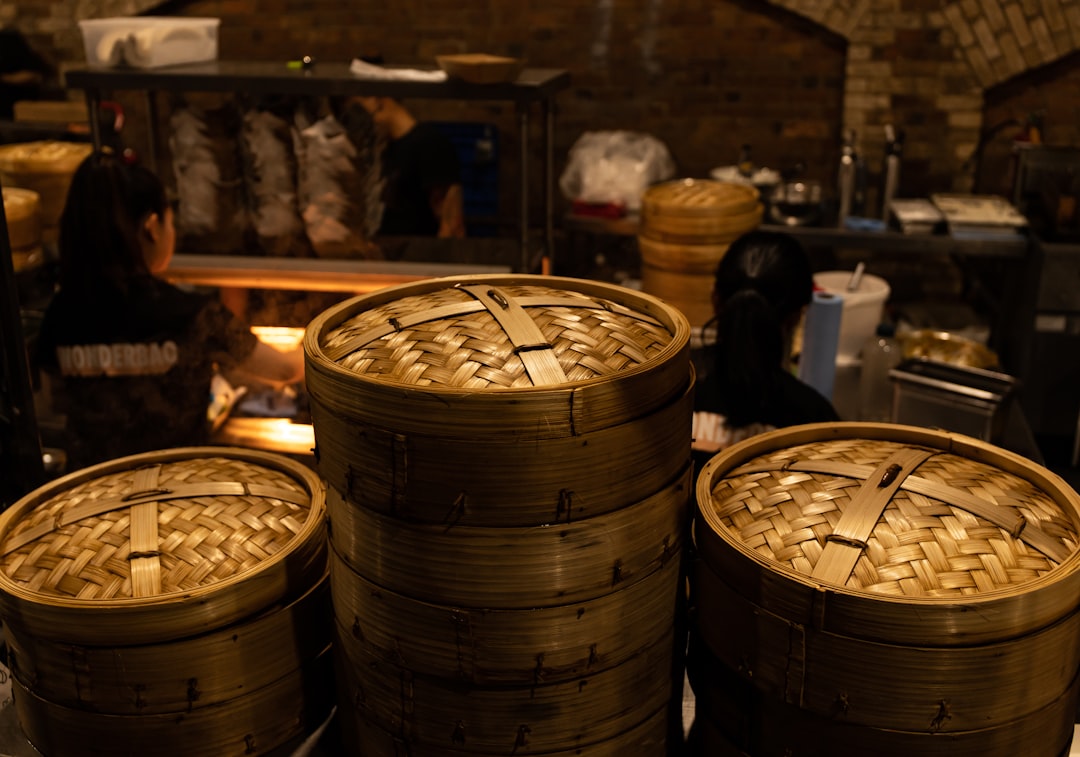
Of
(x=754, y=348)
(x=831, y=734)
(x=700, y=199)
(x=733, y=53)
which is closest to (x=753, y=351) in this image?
(x=754, y=348)

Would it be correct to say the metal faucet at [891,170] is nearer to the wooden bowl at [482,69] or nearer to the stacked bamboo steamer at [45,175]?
the wooden bowl at [482,69]

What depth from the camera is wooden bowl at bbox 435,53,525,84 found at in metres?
3.09

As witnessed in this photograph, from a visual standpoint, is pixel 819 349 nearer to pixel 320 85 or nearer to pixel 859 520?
pixel 320 85

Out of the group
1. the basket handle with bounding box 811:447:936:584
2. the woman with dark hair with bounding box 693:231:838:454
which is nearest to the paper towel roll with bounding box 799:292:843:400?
the woman with dark hair with bounding box 693:231:838:454

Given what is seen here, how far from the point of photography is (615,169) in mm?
5934

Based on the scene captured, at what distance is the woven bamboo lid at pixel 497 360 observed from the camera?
112cm

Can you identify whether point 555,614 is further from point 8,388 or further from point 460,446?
point 8,388

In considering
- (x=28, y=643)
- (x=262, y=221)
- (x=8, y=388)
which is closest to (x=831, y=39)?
(x=262, y=221)

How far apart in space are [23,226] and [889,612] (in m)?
3.80

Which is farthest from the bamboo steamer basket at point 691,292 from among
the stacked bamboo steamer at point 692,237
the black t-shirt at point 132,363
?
the black t-shirt at point 132,363

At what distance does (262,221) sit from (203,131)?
33 cm

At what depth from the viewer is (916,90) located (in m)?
6.57

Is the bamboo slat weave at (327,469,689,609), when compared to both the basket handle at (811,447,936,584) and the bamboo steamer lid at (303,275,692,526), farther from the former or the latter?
the basket handle at (811,447,936,584)

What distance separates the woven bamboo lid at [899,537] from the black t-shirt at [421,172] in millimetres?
3699
